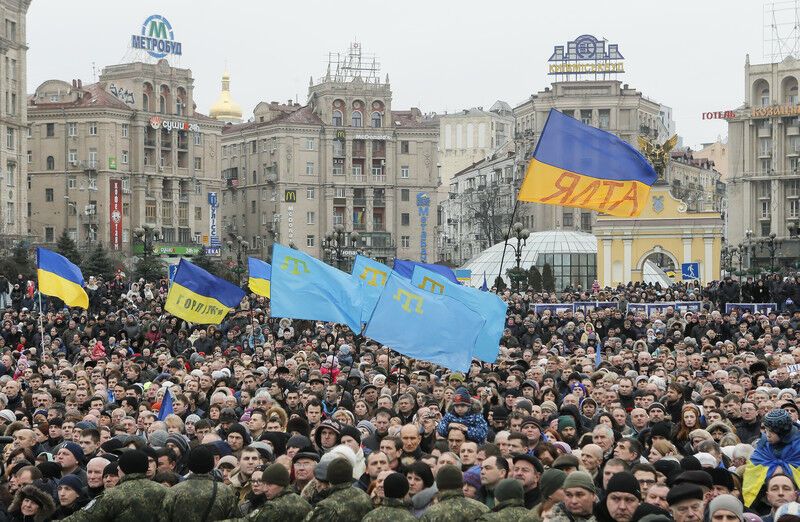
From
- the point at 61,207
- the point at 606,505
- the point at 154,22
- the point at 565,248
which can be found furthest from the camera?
the point at 154,22

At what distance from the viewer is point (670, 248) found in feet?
209

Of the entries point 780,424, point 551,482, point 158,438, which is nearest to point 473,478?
point 551,482

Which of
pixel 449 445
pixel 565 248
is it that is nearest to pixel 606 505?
pixel 449 445

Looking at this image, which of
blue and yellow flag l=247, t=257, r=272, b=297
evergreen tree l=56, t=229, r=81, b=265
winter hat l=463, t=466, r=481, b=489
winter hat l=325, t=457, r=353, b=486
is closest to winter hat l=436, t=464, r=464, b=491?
winter hat l=325, t=457, r=353, b=486

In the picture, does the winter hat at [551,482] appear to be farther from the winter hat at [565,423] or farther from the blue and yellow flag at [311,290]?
the blue and yellow flag at [311,290]

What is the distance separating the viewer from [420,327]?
15.4 meters

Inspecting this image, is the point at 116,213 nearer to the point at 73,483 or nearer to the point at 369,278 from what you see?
the point at 369,278

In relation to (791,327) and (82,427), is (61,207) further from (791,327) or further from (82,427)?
(82,427)

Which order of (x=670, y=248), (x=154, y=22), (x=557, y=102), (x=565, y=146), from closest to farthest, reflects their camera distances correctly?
(x=565, y=146)
(x=670, y=248)
(x=154, y=22)
(x=557, y=102)

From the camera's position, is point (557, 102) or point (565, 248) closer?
point (565, 248)

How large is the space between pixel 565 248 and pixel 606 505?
66848 mm

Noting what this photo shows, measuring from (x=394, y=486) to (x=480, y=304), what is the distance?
359 inches

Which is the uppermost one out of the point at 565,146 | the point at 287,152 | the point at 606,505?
the point at 287,152

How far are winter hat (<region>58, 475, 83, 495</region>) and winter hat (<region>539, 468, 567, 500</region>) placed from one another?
3393 millimetres
